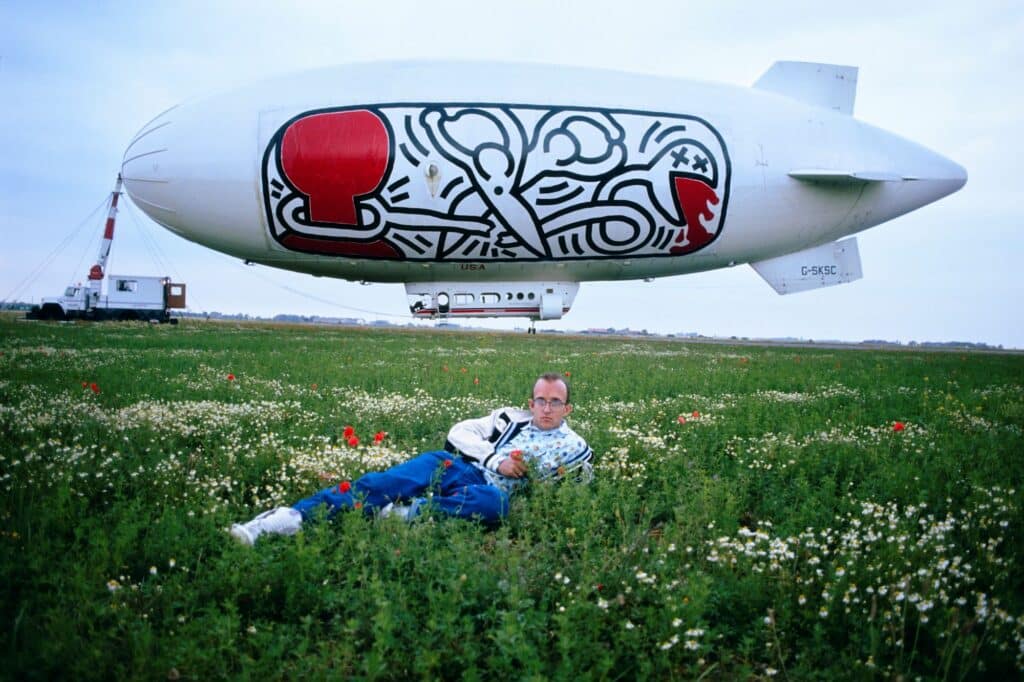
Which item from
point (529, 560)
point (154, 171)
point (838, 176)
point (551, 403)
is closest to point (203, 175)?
point (154, 171)

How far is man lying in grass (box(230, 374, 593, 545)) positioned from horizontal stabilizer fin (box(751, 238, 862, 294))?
9.60 meters

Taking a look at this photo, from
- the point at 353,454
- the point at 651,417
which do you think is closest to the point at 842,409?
the point at 651,417

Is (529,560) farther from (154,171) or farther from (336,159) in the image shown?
(154,171)

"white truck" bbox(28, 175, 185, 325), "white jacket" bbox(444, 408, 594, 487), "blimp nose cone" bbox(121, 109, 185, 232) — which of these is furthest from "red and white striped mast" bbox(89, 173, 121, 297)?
"white jacket" bbox(444, 408, 594, 487)

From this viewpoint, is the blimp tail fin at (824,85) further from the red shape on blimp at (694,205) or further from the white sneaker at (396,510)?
the white sneaker at (396,510)

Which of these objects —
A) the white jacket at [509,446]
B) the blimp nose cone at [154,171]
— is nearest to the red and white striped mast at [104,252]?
the blimp nose cone at [154,171]

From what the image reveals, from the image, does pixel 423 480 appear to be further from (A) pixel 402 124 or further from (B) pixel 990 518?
(A) pixel 402 124

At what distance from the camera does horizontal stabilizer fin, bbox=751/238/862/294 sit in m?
13.1

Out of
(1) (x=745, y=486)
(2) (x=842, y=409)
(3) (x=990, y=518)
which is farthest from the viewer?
(2) (x=842, y=409)

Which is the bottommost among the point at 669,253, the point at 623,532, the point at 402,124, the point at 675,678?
the point at 675,678

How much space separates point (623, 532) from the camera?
4.12 meters

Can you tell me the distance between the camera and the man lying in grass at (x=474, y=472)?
4340 millimetres

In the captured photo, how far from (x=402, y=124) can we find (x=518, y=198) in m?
2.35

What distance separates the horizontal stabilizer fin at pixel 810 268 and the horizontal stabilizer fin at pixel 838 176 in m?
1.64
